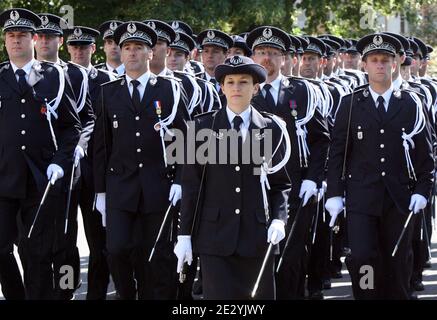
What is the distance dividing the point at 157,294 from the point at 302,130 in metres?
2.00

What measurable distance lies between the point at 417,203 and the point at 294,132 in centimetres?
147

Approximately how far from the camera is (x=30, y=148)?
30.8ft

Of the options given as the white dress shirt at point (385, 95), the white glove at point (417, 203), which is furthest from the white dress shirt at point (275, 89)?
the white glove at point (417, 203)

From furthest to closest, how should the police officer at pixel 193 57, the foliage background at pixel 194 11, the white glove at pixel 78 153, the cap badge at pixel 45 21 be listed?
the foliage background at pixel 194 11
the police officer at pixel 193 57
the cap badge at pixel 45 21
the white glove at pixel 78 153

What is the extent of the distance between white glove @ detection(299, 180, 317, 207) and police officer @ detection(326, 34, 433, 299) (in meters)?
0.61

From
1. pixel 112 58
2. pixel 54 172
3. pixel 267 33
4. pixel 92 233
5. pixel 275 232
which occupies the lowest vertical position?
pixel 92 233

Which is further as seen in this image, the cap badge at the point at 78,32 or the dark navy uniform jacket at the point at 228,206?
the cap badge at the point at 78,32

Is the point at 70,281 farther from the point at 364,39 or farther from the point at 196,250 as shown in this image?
the point at 364,39

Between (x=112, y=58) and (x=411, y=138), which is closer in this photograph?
(x=411, y=138)

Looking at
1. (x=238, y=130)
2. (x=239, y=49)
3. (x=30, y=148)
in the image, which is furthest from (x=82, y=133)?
(x=239, y=49)

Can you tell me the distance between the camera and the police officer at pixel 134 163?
363 inches

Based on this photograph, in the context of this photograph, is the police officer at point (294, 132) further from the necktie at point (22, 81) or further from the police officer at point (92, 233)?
the necktie at point (22, 81)

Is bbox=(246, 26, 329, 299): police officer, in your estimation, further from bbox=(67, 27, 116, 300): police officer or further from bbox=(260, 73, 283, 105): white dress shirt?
bbox=(67, 27, 116, 300): police officer

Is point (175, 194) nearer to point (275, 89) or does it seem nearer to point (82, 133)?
point (82, 133)
